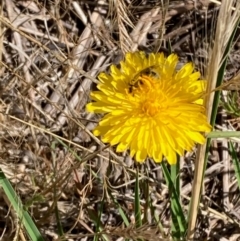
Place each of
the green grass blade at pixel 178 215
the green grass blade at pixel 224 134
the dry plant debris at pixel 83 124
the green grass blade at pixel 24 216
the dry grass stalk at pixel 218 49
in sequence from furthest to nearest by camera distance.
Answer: the dry plant debris at pixel 83 124 → the green grass blade at pixel 178 215 → the green grass blade at pixel 24 216 → the green grass blade at pixel 224 134 → the dry grass stalk at pixel 218 49

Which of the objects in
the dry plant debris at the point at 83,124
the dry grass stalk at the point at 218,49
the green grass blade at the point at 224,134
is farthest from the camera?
the dry plant debris at the point at 83,124

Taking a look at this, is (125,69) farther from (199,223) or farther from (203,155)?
(199,223)

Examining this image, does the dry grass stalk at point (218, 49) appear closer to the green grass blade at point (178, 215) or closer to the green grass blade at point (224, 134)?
the green grass blade at point (224, 134)

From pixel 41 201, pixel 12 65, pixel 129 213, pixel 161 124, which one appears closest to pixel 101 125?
pixel 161 124

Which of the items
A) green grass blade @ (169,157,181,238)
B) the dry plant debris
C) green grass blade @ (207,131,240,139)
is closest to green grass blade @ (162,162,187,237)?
green grass blade @ (169,157,181,238)

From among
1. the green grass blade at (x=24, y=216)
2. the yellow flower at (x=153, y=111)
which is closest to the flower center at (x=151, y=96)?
the yellow flower at (x=153, y=111)

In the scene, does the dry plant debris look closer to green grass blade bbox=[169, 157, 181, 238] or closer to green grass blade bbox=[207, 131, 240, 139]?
green grass blade bbox=[169, 157, 181, 238]
